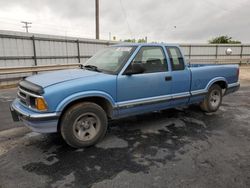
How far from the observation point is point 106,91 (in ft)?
12.9

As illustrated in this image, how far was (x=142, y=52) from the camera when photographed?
4.56 meters

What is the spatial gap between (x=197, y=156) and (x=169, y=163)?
556mm

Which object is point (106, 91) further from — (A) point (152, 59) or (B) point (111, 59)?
(A) point (152, 59)

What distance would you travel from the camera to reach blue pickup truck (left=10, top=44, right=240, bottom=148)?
3506 mm

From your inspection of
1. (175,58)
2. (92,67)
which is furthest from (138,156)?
(175,58)

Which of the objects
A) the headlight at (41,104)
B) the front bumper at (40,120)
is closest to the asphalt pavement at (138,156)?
the front bumper at (40,120)

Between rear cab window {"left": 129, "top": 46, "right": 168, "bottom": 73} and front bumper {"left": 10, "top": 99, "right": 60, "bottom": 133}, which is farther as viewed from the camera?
rear cab window {"left": 129, "top": 46, "right": 168, "bottom": 73}

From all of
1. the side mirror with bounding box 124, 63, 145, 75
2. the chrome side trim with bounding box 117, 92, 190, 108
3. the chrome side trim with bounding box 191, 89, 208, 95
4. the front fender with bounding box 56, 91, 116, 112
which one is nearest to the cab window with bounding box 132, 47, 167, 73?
the side mirror with bounding box 124, 63, 145, 75

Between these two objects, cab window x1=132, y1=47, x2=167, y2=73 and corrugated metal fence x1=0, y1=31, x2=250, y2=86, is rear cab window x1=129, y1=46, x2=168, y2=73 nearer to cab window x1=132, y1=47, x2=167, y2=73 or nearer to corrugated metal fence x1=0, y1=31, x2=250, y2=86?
cab window x1=132, y1=47, x2=167, y2=73

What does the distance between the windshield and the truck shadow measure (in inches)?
53.3

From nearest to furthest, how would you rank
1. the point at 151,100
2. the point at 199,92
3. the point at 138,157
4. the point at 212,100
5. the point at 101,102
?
the point at 138,157 < the point at 101,102 < the point at 151,100 < the point at 199,92 < the point at 212,100

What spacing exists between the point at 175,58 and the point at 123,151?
252 cm

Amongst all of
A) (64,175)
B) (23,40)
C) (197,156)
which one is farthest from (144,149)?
(23,40)

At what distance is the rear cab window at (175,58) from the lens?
494cm
